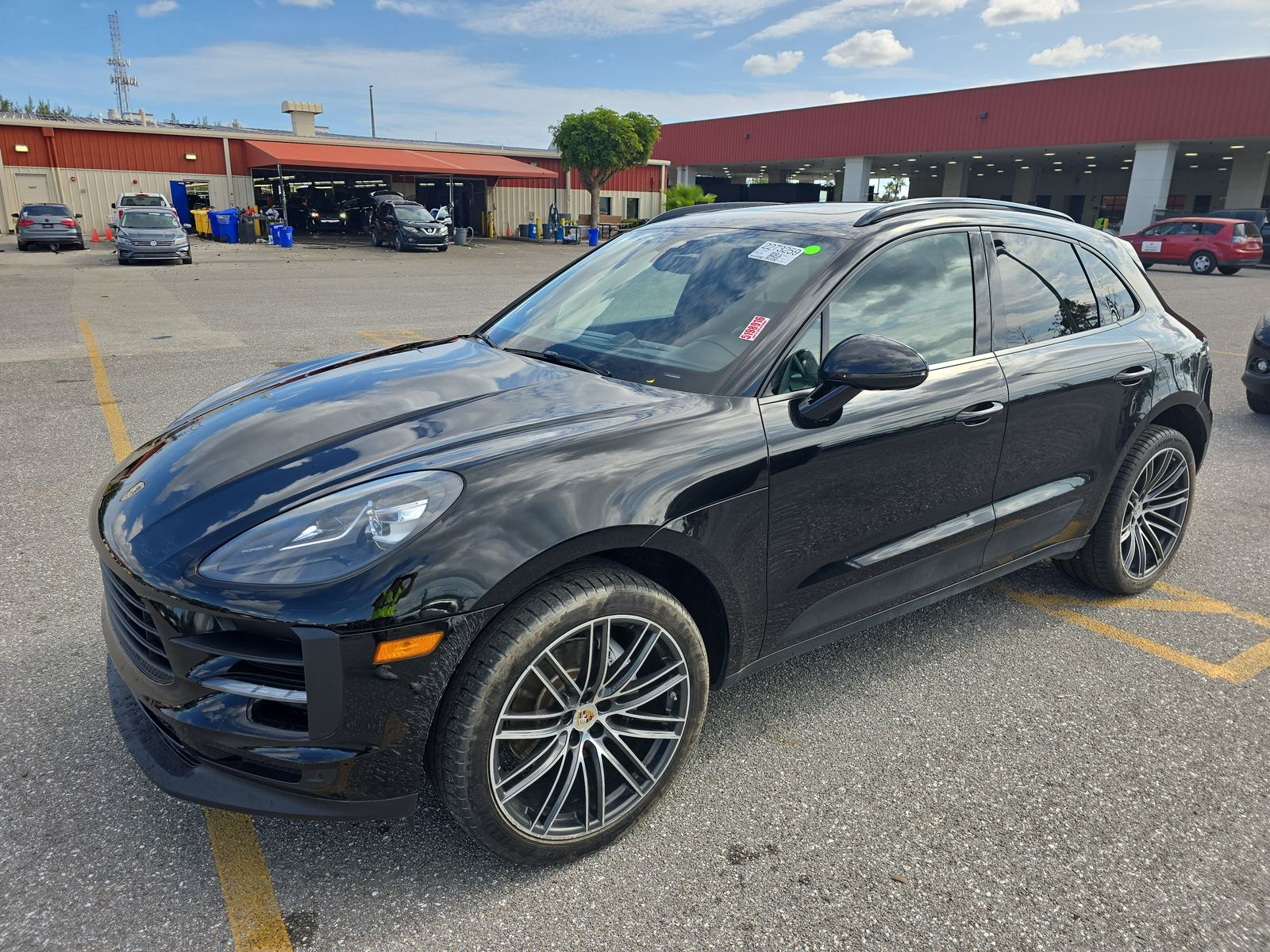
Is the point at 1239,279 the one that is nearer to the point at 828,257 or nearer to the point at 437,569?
the point at 828,257

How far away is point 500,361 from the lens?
120 inches

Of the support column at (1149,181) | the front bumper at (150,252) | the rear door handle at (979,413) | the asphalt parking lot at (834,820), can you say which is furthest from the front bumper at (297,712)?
the support column at (1149,181)

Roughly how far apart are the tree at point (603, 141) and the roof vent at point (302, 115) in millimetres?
13122

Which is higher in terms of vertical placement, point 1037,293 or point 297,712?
point 1037,293

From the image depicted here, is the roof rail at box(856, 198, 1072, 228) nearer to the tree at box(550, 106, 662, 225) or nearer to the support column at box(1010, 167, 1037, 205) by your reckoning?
the tree at box(550, 106, 662, 225)

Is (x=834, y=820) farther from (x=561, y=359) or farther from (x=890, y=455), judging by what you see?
(x=561, y=359)

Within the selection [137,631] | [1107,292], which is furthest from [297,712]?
[1107,292]

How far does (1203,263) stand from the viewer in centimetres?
2625

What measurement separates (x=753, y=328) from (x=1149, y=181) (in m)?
42.2

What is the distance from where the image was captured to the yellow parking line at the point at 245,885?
2008 mm

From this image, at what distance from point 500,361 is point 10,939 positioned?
204cm

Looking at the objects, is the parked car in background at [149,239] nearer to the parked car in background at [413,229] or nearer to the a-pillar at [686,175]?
the parked car in background at [413,229]

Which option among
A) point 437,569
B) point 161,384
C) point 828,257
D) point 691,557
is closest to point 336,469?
point 437,569

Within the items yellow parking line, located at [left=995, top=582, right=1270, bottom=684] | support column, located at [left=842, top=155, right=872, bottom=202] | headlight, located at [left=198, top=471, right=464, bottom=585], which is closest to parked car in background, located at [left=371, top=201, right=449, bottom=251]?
support column, located at [left=842, top=155, right=872, bottom=202]
